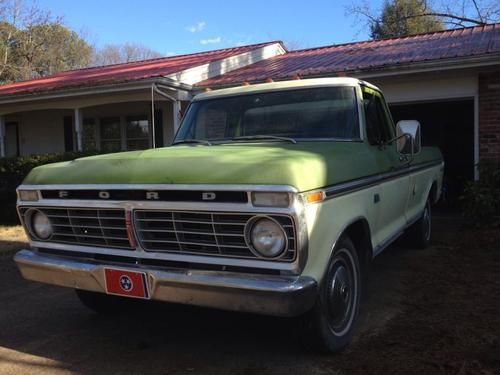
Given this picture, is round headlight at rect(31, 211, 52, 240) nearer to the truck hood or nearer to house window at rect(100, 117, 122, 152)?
the truck hood

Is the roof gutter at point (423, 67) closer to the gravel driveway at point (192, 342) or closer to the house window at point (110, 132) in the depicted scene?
the gravel driveway at point (192, 342)

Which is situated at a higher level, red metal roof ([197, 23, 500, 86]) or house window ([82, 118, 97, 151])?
red metal roof ([197, 23, 500, 86])

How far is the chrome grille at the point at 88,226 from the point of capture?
335 centimetres

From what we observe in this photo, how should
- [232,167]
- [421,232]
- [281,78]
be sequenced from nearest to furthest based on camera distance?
[232,167] < [421,232] < [281,78]

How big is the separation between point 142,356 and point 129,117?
11676mm

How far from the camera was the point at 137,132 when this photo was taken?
14422 mm

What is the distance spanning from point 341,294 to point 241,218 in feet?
3.34

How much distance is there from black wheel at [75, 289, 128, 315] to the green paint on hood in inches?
45.8

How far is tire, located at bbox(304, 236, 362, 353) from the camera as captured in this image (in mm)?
3221

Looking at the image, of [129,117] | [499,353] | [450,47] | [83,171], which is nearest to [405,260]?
[499,353]

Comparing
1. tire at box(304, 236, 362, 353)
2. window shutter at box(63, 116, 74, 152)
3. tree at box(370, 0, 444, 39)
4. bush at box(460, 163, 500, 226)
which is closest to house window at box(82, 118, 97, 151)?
window shutter at box(63, 116, 74, 152)

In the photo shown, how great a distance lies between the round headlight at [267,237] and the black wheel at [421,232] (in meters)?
4.09

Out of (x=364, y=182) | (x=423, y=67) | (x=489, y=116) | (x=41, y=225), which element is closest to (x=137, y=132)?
(x=423, y=67)

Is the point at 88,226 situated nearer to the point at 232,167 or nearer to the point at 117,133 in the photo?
the point at 232,167
